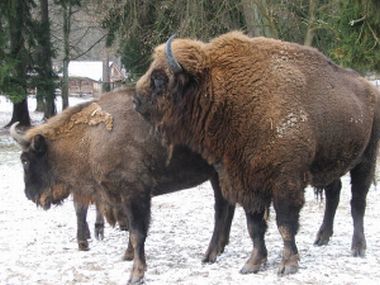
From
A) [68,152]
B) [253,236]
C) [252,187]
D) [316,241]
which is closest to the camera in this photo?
[252,187]

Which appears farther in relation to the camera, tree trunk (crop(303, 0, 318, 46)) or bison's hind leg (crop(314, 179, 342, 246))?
tree trunk (crop(303, 0, 318, 46))

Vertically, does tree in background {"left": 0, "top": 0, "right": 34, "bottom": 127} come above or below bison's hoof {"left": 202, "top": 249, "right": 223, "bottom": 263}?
below

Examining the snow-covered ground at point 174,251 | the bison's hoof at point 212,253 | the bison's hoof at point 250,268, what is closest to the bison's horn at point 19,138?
the snow-covered ground at point 174,251

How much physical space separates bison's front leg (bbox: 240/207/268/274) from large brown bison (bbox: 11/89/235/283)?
0.62 m

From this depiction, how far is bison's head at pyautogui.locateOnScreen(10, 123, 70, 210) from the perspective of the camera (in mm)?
7867

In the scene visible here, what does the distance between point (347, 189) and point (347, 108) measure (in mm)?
6543

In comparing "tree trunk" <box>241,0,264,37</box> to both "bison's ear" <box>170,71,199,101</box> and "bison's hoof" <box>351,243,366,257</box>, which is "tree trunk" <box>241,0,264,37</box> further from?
"bison's ear" <box>170,71,199,101</box>

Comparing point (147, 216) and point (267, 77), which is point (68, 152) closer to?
point (147, 216)

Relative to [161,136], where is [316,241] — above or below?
below

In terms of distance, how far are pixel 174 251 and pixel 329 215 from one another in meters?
2.04

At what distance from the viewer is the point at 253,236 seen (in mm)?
7277

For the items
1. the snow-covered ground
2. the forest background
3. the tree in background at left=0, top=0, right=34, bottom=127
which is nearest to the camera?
the snow-covered ground

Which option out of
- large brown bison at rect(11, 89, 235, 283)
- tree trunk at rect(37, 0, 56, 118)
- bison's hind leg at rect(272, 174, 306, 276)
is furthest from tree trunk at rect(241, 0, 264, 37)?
bison's hind leg at rect(272, 174, 306, 276)

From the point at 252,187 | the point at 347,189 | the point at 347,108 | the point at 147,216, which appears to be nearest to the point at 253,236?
the point at 252,187
